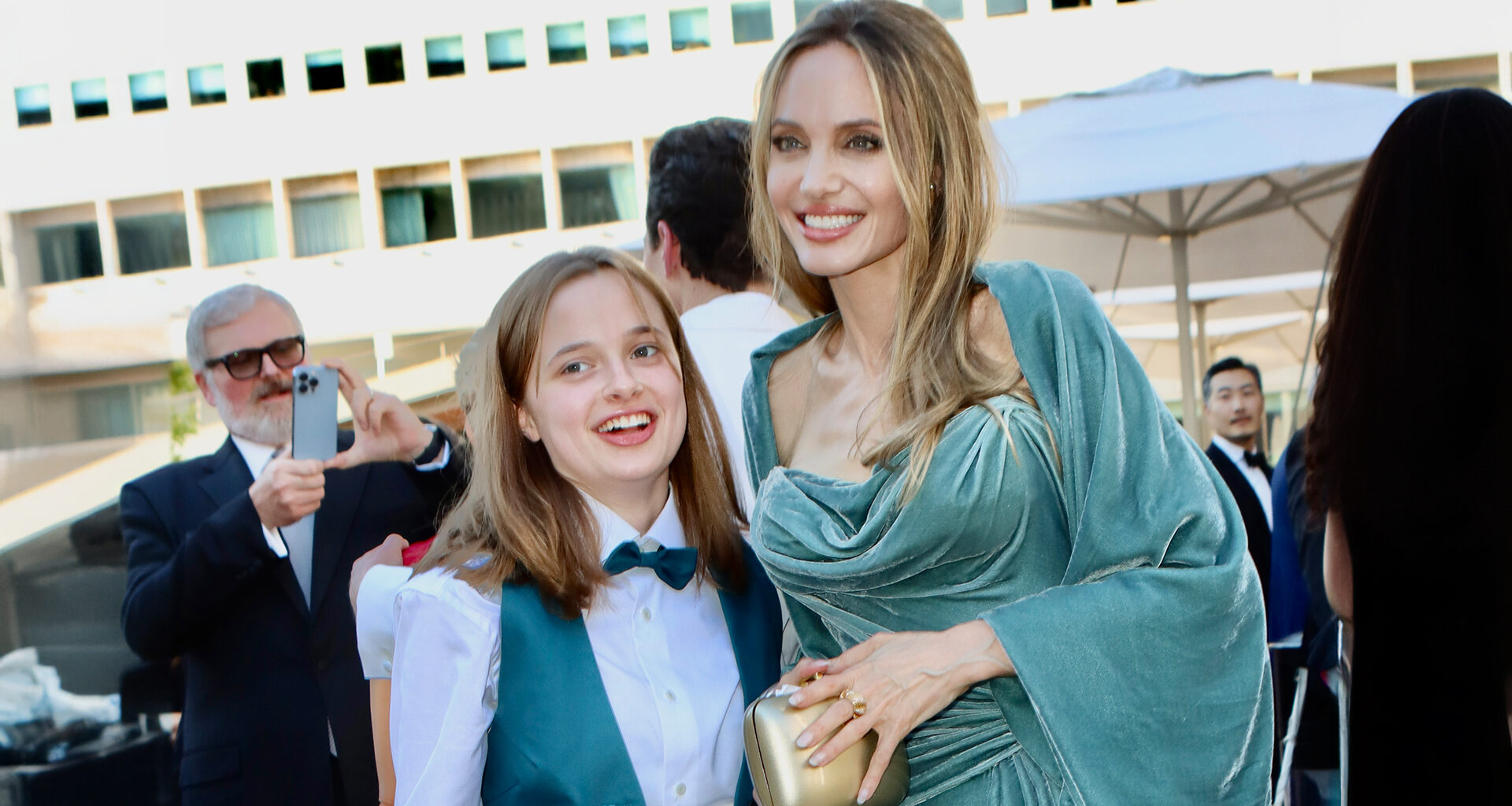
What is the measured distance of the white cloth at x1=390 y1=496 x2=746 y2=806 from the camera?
5.02 ft

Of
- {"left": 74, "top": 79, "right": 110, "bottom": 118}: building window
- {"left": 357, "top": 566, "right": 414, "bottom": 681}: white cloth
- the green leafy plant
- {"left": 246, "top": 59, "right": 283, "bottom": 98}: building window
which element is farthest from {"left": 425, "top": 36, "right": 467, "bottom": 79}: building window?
{"left": 357, "top": 566, "right": 414, "bottom": 681}: white cloth

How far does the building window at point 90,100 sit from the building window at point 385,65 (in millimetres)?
3434

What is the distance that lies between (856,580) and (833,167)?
51 centimetres

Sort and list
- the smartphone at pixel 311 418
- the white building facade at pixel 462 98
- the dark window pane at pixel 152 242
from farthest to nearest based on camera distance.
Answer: the white building facade at pixel 462 98 < the dark window pane at pixel 152 242 < the smartphone at pixel 311 418

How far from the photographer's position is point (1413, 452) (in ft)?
5.46

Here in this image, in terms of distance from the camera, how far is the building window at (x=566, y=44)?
59.6ft

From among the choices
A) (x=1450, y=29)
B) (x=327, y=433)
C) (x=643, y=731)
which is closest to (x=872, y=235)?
(x=643, y=731)

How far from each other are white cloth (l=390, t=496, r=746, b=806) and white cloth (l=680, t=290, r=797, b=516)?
0.41 metres

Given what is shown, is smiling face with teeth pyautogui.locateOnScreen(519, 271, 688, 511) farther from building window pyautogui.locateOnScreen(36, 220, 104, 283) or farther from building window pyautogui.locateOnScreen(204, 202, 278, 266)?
building window pyautogui.locateOnScreen(204, 202, 278, 266)

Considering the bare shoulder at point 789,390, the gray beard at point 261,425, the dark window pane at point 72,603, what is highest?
the bare shoulder at point 789,390

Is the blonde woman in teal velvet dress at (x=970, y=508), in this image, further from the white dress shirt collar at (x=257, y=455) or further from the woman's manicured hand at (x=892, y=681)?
the white dress shirt collar at (x=257, y=455)

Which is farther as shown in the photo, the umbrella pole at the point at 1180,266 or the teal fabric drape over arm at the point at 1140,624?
the umbrella pole at the point at 1180,266

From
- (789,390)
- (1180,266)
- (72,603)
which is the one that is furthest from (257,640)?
(1180,266)

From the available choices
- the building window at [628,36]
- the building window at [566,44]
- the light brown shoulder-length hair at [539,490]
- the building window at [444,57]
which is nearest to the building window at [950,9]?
the building window at [628,36]
